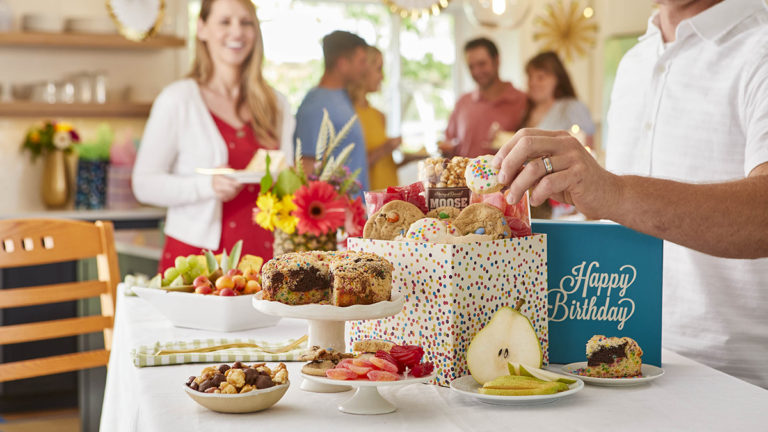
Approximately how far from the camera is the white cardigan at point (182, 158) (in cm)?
283

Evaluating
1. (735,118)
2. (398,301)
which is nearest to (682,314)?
(735,118)

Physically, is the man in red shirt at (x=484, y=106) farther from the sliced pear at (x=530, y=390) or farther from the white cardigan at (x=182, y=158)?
Answer: the sliced pear at (x=530, y=390)

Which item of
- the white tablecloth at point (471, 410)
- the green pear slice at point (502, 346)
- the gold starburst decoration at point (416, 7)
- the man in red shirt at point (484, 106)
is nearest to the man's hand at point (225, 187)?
the white tablecloth at point (471, 410)

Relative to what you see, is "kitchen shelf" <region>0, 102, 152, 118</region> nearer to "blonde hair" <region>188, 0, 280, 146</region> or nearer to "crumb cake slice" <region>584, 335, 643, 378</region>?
Result: "blonde hair" <region>188, 0, 280, 146</region>

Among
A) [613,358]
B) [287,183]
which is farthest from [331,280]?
[287,183]

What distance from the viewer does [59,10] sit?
17.4 feet

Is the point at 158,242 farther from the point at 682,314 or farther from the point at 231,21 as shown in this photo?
the point at 682,314

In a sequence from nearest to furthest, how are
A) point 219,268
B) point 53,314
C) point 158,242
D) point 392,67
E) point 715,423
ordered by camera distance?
point 715,423 → point 219,268 → point 53,314 → point 158,242 → point 392,67

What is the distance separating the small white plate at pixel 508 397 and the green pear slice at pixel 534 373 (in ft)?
0.03

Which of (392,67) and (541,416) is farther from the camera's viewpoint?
(392,67)

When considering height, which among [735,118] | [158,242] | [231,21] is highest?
[231,21]

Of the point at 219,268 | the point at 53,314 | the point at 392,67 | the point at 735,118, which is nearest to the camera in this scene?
the point at 735,118

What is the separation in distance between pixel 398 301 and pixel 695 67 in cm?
91

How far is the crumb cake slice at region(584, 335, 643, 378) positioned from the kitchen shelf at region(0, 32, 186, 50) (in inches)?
180
